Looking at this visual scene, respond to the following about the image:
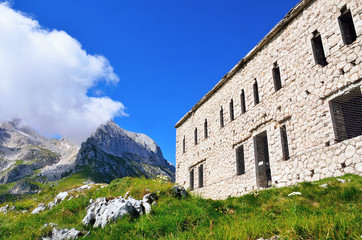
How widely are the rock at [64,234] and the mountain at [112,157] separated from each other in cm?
8956

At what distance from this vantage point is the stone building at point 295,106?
9.80 m

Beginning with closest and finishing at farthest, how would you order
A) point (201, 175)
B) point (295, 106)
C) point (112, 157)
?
point (295, 106) < point (201, 175) < point (112, 157)

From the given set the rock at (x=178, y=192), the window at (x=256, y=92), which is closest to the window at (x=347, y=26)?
the window at (x=256, y=92)

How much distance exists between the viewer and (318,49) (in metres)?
11.6

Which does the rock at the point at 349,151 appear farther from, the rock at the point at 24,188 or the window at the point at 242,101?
the rock at the point at 24,188

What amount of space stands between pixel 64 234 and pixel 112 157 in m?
136

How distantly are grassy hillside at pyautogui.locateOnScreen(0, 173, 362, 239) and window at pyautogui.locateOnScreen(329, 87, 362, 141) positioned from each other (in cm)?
210

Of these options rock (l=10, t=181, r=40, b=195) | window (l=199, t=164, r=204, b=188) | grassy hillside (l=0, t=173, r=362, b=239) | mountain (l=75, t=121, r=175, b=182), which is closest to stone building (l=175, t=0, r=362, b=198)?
window (l=199, t=164, r=204, b=188)

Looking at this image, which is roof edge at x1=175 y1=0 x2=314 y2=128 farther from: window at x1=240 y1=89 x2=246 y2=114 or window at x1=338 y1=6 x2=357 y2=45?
window at x1=338 y1=6 x2=357 y2=45

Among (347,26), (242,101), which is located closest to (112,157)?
(242,101)

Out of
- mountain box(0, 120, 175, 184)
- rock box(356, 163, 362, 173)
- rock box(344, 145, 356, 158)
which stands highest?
mountain box(0, 120, 175, 184)

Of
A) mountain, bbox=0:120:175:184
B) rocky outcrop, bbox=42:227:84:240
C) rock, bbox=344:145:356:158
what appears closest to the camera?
rocky outcrop, bbox=42:227:84:240

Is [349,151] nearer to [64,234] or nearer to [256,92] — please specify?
[256,92]

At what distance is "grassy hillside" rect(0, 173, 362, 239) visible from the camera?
171 inches
